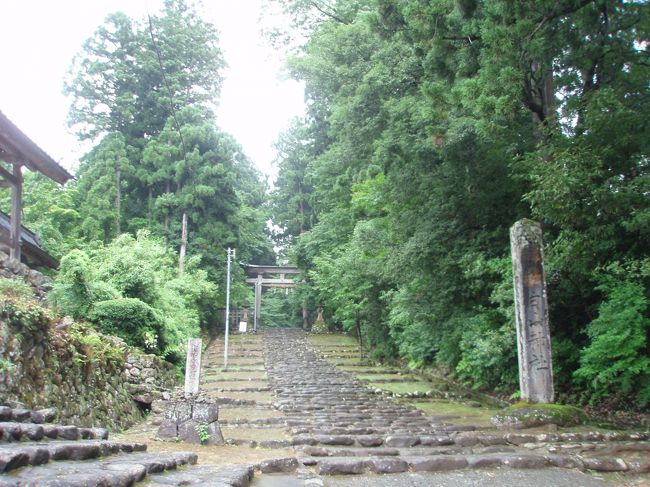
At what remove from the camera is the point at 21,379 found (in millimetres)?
6223

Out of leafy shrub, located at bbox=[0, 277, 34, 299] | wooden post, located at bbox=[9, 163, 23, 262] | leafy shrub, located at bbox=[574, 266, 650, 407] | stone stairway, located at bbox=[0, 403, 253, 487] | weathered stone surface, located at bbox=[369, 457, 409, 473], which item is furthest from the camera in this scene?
wooden post, located at bbox=[9, 163, 23, 262]

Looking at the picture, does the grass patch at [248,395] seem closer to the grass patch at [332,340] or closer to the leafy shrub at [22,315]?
the leafy shrub at [22,315]

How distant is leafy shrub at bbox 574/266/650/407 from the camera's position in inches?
298

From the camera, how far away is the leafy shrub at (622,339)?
757 cm

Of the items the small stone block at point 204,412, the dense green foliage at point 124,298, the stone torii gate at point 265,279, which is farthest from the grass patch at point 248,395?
the stone torii gate at point 265,279

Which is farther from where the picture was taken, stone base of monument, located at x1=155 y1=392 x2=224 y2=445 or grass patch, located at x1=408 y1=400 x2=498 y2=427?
grass patch, located at x1=408 y1=400 x2=498 y2=427

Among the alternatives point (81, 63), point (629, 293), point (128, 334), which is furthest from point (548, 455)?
point (81, 63)

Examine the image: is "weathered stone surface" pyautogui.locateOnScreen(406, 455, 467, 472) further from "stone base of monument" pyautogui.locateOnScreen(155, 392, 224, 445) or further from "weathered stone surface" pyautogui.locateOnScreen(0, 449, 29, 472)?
"weathered stone surface" pyautogui.locateOnScreen(0, 449, 29, 472)

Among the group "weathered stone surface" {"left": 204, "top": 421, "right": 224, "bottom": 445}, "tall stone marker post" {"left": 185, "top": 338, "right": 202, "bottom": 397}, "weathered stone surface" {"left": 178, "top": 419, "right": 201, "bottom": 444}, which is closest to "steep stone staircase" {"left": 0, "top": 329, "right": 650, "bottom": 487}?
"weathered stone surface" {"left": 204, "top": 421, "right": 224, "bottom": 445}

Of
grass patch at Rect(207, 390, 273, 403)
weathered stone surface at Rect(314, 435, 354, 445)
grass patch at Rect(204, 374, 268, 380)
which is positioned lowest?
grass patch at Rect(207, 390, 273, 403)

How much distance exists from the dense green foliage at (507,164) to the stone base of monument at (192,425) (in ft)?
16.4

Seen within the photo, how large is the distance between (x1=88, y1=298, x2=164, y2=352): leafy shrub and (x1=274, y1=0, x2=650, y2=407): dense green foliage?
5.91m

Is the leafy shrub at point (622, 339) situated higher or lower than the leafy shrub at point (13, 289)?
lower

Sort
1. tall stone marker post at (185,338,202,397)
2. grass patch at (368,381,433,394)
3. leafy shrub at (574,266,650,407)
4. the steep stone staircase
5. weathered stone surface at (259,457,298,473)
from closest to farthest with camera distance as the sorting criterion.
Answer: the steep stone staircase < weathered stone surface at (259,457,298,473) < leafy shrub at (574,266,650,407) < tall stone marker post at (185,338,202,397) < grass patch at (368,381,433,394)
